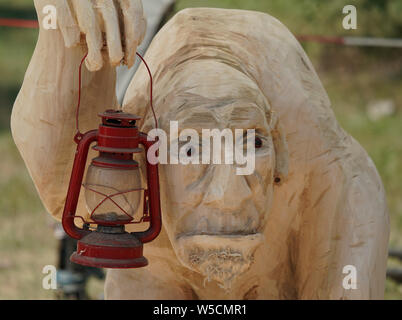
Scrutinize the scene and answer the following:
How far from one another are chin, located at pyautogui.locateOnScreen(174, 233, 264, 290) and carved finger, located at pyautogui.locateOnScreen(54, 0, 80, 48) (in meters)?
0.62

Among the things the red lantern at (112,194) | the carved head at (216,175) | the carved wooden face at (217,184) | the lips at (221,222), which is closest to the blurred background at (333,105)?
the carved head at (216,175)

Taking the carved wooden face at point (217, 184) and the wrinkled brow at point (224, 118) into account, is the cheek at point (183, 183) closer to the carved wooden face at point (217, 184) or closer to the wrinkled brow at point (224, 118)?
the carved wooden face at point (217, 184)

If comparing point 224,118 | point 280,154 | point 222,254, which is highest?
point 224,118

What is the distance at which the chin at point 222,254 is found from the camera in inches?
93.8

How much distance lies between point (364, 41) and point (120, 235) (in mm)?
5138

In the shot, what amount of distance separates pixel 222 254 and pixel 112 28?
0.67m

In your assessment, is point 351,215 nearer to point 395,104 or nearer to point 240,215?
point 240,215

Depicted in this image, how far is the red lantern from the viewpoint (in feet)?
8.04

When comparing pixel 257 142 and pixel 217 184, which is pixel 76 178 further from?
pixel 257 142

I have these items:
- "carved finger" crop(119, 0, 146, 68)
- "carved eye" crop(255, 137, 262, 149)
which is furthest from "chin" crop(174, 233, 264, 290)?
"carved finger" crop(119, 0, 146, 68)

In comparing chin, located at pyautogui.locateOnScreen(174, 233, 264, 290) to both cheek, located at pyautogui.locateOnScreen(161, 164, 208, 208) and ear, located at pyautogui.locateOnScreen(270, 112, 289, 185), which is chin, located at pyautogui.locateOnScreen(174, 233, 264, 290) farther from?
ear, located at pyautogui.locateOnScreen(270, 112, 289, 185)

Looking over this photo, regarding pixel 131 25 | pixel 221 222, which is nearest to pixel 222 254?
pixel 221 222

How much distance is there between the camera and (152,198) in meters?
2.53

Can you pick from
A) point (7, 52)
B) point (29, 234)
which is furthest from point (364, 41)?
point (7, 52)
